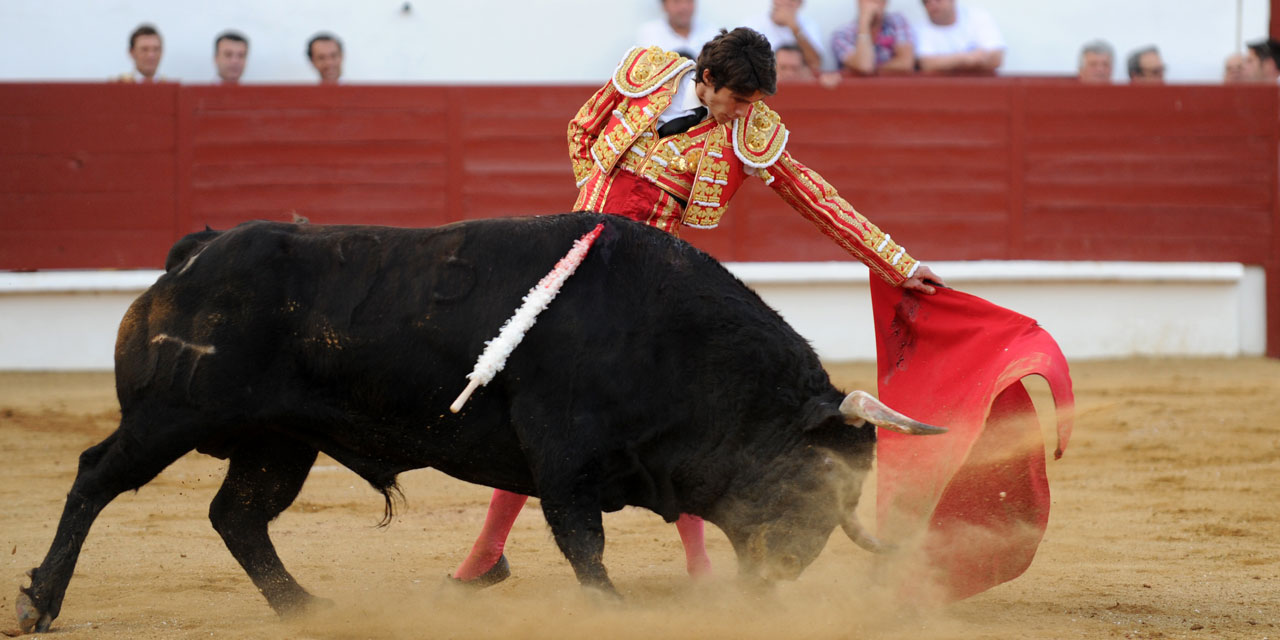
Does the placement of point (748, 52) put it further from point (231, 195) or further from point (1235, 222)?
point (1235, 222)

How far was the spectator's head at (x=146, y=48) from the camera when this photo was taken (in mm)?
7484

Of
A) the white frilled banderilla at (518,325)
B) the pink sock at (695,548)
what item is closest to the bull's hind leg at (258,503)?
the white frilled banderilla at (518,325)

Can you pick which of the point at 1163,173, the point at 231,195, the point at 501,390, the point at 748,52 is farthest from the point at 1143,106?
the point at 501,390

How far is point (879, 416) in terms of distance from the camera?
9.19 feet

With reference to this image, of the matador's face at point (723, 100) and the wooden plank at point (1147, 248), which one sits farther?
the wooden plank at point (1147, 248)

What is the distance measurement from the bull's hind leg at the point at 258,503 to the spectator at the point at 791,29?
16.7ft

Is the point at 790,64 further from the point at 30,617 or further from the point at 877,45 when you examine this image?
the point at 30,617

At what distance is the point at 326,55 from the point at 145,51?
3.13ft

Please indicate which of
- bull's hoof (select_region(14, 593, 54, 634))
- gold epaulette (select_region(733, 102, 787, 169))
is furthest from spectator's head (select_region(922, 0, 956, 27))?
bull's hoof (select_region(14, 593, 54, 634))

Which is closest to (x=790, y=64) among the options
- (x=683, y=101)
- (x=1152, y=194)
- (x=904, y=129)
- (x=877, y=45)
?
(x=877, y=45)

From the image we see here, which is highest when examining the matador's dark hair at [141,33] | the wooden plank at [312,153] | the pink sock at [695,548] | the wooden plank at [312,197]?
the matador's dark hair at [141,33]

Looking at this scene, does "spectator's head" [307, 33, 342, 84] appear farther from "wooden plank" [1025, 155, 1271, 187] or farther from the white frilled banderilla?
the white frilled banderilla

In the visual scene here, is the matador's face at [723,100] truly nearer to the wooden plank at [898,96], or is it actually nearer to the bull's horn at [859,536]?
the bull's horn at [859,536]

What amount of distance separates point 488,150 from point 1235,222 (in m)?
4.43
